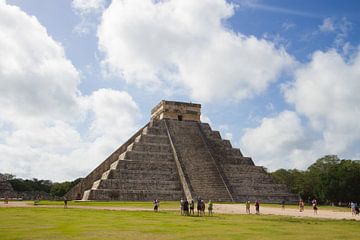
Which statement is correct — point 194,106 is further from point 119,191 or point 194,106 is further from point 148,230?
point 148,230

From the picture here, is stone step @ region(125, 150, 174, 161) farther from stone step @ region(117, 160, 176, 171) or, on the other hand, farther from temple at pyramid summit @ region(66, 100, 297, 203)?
stone step @ region(117, 160, 176, 171)

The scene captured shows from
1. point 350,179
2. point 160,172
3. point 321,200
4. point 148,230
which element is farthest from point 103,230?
point 321,200

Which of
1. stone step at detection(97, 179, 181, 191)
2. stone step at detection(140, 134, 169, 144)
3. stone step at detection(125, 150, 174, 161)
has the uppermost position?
stone step at detection(140, 134, 169, 144)

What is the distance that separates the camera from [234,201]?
97.5 ft

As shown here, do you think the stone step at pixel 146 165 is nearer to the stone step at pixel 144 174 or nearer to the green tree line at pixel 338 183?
the stone step at pixel 144 174

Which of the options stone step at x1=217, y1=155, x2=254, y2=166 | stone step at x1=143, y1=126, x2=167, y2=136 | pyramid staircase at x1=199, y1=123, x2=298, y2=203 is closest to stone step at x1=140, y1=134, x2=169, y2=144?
stone step at x1=143, y1=126, x2=167, y2=136

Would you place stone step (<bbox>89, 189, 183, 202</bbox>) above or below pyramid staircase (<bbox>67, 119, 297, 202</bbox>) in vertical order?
below

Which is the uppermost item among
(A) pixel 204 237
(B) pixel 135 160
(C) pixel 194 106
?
(C) pixel 194 106

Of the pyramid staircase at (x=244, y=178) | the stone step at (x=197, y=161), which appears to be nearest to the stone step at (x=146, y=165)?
the stone step at (x=197, y=161)

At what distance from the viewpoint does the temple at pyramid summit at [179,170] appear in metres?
29.8

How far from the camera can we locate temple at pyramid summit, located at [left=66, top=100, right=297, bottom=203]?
29.8 meters

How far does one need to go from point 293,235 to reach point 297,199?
23.9 meters

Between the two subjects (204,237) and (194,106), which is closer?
(204,237)

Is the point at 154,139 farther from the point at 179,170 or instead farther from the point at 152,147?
the point at 179,170
